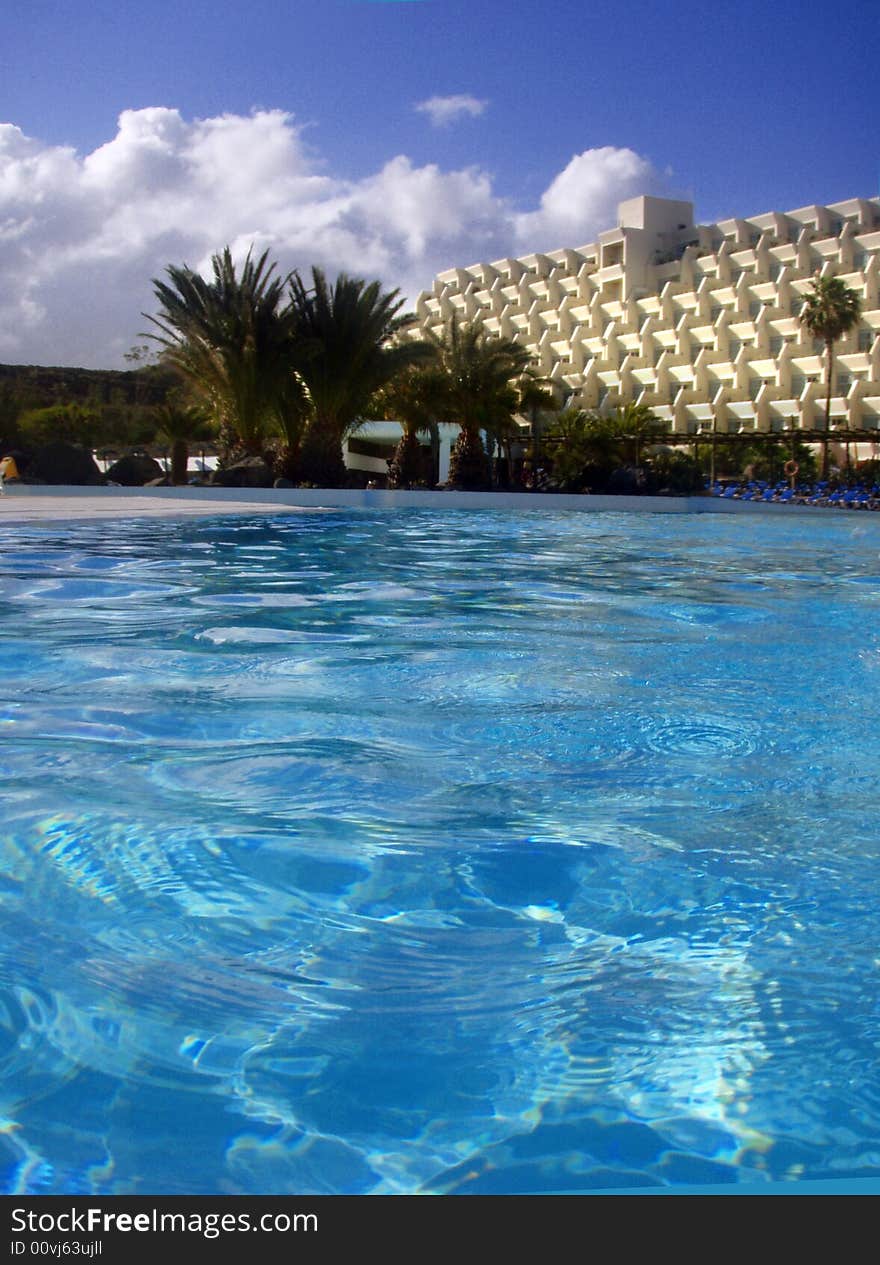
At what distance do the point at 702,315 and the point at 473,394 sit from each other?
162 ft

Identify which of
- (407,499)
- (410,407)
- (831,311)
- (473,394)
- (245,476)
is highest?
(831,311)

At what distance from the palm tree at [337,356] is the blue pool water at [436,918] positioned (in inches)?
839

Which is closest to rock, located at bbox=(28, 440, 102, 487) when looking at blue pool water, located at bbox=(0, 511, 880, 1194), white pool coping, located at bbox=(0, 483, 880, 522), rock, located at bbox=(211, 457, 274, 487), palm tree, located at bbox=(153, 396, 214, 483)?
white pool coping, located at bbox=(0, 483, 880, 522)

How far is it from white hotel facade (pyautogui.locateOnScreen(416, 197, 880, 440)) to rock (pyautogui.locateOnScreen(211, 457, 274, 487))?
3838cm

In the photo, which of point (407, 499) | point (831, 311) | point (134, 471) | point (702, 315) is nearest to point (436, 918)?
point (407, 499)

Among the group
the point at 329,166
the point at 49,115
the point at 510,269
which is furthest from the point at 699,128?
the point at 510,269

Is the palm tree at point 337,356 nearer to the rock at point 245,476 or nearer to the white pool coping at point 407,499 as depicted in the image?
the rock at point 245,476

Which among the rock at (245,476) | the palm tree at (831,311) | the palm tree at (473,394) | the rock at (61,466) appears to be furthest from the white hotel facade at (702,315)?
the rock at (61,466)

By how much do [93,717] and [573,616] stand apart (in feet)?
12.5

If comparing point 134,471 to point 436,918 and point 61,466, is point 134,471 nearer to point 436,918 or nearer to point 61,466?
point 61,466

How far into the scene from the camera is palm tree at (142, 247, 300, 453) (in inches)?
1000

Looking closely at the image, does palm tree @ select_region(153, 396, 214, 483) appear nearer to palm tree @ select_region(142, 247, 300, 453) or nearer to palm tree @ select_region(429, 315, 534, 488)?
palm tree @ select_region(142, 247, 300, 453)

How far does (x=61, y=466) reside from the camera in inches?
1050
